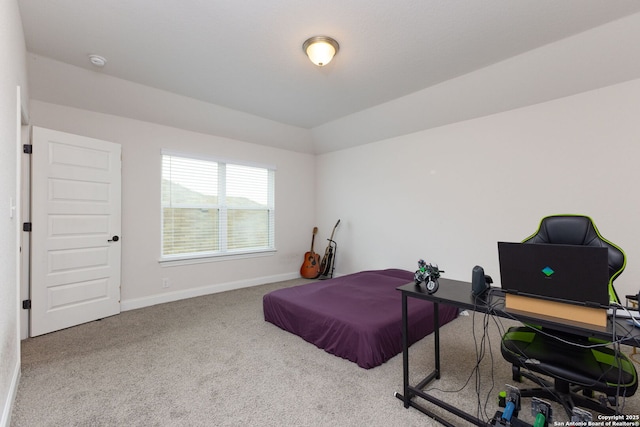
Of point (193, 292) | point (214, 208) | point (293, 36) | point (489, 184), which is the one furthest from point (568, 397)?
point (214, 208)

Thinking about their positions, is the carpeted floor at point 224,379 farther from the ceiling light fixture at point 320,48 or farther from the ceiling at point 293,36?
the ceiling at point 293,36

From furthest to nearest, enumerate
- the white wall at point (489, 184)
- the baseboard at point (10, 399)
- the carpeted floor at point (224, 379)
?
the white wall at point (489, 184)
the carpeted floor at point (224, 379)
the baseboard at point (10, 399)

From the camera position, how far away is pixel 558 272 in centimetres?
127

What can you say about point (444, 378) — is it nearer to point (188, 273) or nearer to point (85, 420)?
point (85, 420)

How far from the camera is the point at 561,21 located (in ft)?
7.45

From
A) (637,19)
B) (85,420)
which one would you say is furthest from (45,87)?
(637,19)

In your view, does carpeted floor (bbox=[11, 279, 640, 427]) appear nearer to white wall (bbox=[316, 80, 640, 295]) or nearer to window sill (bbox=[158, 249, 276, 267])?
window sill (bbox=[158, 249, 276, 267])

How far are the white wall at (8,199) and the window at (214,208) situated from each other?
1954 mm

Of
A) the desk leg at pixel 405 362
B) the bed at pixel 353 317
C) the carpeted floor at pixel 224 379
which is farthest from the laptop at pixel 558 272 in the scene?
the bed at pixel 353 317

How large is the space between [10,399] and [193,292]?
2439 mm

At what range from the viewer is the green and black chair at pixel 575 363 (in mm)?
1336

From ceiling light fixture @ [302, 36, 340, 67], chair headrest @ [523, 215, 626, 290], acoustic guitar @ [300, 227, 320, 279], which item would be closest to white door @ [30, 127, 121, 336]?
ceiling light fixture @ [302, 36, 340, 67]

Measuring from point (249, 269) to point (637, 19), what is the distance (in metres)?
5.11

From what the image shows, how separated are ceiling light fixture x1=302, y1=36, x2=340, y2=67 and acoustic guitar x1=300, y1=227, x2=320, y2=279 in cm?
353
